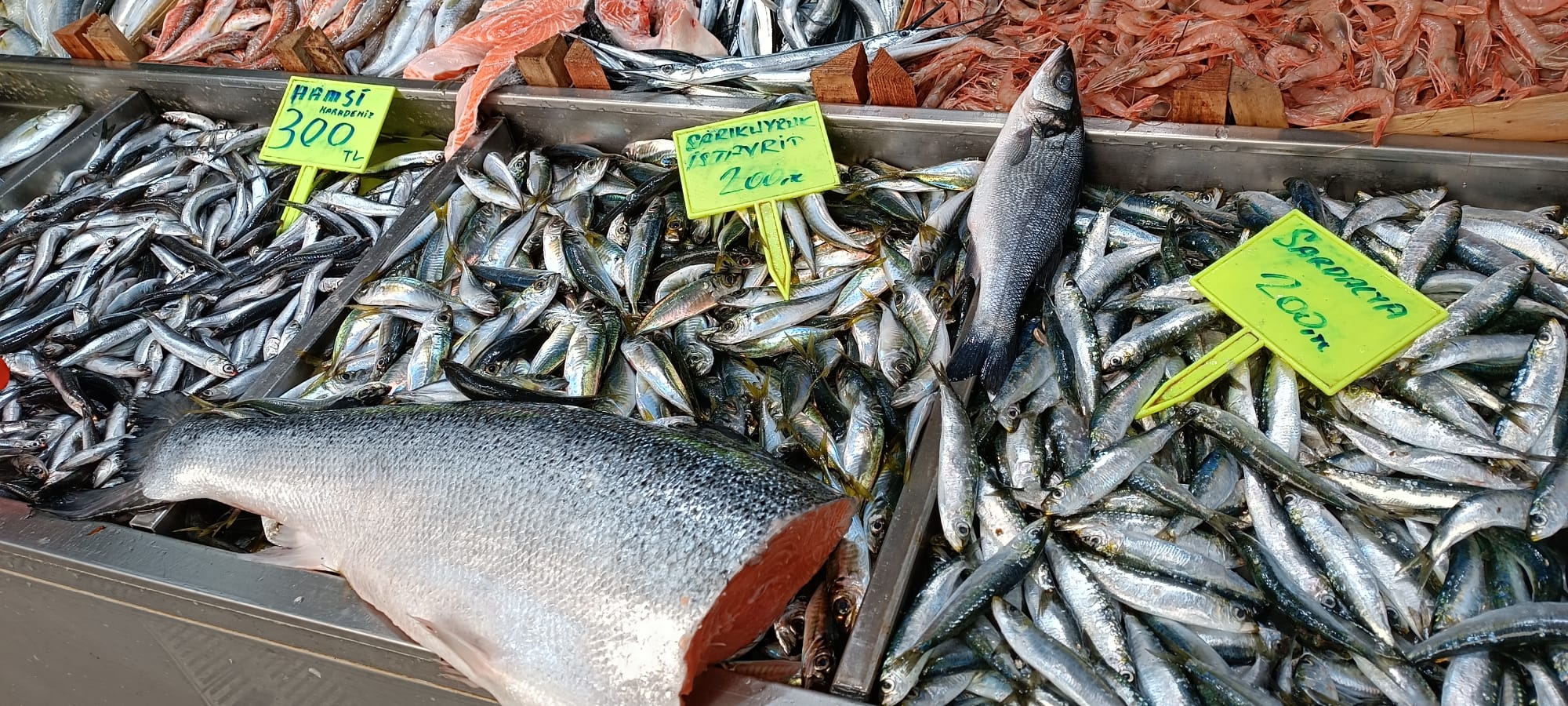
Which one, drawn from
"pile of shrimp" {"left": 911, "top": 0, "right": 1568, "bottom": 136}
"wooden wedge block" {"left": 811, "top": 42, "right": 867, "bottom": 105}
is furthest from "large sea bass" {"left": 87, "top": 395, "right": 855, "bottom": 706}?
"pile of shrimp" {"left": 911, "top": 0, "right": 1568, "bottom": 136}

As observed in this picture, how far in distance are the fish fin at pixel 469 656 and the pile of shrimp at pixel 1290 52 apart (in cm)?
236

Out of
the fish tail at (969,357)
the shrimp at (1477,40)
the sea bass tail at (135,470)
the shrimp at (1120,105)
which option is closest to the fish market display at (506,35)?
the shrimp at (1120,105)

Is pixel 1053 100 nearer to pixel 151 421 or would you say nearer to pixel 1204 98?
pixel 1204 98

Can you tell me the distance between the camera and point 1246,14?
9.93 ft

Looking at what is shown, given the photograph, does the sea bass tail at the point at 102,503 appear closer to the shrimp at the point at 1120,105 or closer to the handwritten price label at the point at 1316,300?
the handwritten price label at the point at 1316,300

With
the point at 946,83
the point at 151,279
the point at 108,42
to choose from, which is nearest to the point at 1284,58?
the point at 946,83

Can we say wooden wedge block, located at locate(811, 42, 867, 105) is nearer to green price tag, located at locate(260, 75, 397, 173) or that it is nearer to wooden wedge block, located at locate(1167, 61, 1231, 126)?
wooden wedge block, located at locate(1167, 61, 1231, 126)

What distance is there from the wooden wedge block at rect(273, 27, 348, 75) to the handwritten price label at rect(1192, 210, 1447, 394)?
3.72 m

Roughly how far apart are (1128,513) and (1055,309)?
2.03ft

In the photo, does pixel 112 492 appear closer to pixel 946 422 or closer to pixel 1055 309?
pixel 946 422

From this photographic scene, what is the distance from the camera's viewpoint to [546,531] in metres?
1.76

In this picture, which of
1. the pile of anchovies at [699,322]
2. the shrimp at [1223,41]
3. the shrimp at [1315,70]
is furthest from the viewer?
the shrimp at [1223,41]

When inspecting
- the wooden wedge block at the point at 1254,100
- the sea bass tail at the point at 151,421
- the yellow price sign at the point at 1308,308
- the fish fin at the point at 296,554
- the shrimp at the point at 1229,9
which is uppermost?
the shrimp at the point at 1229,9

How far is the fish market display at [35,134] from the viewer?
412cm
